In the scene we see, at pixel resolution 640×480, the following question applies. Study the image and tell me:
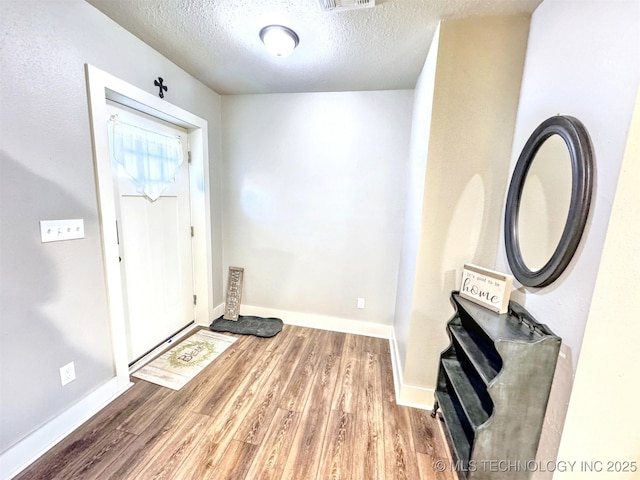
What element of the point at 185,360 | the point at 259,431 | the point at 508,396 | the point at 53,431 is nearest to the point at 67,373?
the point at 53,431

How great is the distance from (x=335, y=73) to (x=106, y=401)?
2.92 metres

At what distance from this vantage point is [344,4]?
1.34m

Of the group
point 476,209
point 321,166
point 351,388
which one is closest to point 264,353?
point 351,388

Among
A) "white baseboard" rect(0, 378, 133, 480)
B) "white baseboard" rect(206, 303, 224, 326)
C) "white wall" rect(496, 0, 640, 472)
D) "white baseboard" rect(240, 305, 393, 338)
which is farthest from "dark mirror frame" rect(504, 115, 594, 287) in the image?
"white baseboard" rect(206, 303, 224, 326)

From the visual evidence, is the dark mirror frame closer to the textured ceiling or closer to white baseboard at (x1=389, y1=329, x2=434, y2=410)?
the textured ceiling

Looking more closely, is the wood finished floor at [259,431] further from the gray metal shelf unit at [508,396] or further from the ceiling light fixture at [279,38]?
the ceiling light fixture at [279,38]

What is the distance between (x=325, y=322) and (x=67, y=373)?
2.02m

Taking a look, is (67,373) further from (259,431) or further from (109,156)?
(109,156)

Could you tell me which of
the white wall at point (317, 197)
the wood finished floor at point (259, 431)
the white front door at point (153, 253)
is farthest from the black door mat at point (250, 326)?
the wood finished floor at point (259, 431)

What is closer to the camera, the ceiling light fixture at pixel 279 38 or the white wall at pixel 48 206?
the white wall at pixel 48 206

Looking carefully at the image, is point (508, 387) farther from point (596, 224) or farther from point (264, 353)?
point (264, 353)

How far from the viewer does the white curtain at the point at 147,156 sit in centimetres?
180

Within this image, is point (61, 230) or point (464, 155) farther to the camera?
point (464, 155)

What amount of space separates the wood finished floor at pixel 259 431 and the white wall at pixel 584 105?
Answer: 772 millimetres
